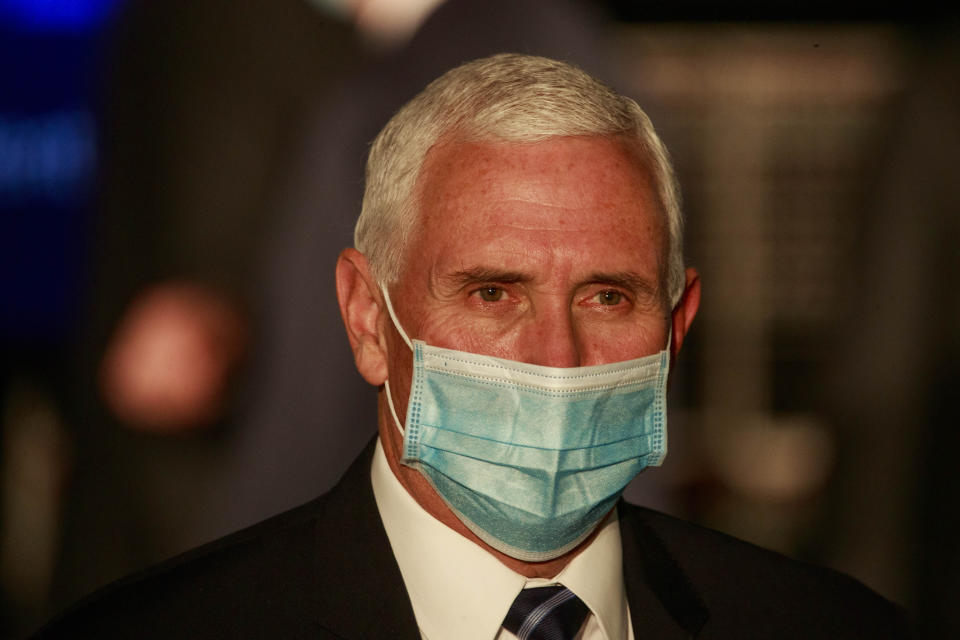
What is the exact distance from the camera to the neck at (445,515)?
7.52 feet

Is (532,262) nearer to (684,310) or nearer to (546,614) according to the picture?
(684,310)

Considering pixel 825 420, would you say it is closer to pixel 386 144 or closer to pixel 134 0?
pixel 134 0

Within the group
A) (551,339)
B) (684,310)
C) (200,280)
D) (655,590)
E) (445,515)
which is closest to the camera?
(551,339)

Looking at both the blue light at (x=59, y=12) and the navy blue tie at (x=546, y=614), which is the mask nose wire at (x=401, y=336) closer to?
the navy blue tie at (x=546, y=614)

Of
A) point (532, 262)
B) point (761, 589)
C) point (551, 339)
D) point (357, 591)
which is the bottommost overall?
point (761, 589)

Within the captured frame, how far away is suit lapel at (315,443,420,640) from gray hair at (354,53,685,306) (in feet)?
1.59

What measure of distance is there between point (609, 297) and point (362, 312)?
22.2 inches

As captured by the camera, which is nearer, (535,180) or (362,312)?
(535,180)

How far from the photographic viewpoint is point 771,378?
9.90m

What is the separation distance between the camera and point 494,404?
2244 millimetres

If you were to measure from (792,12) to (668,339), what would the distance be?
7.24 metres

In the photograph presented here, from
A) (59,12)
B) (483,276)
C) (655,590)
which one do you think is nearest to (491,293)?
(483,276)

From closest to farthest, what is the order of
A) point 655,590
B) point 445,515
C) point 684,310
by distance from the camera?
1. point 445,515
2. point 655,590
3. point 684,310

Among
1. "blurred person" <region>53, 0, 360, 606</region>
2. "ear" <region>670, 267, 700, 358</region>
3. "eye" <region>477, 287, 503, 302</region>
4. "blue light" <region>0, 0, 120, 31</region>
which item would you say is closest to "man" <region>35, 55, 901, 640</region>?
"eye" <region>477, 287, 503, 302</region>
